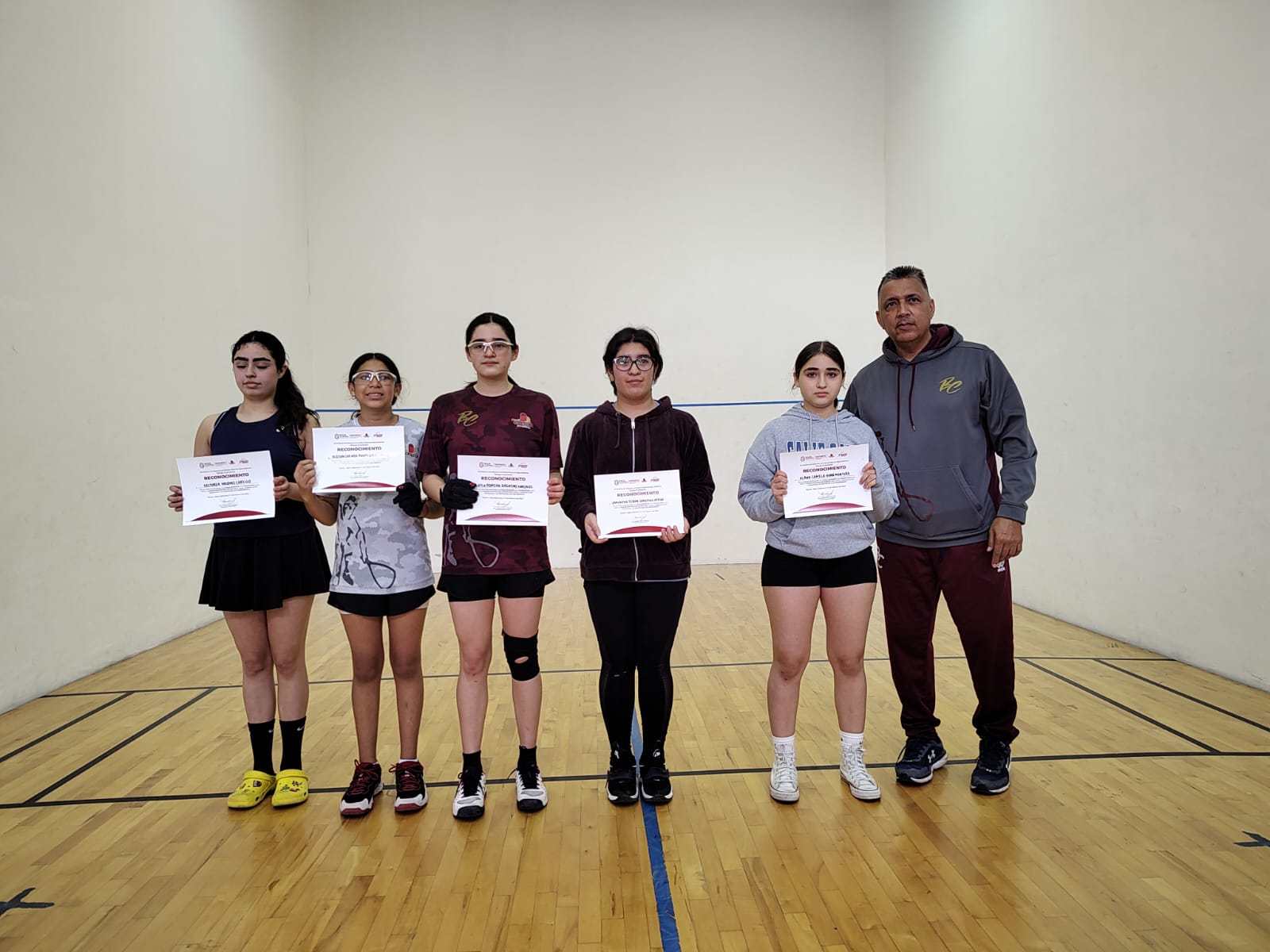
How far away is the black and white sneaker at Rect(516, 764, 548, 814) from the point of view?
2256mm

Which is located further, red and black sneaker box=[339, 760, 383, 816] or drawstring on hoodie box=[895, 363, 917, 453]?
drawstring on hoodie box=[895, 363, 917, 453]

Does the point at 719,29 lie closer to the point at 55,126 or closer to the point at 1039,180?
the point at 1039,180

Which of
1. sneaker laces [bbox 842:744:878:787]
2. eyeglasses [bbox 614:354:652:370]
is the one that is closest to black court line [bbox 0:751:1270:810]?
sneaker laces [bbox 842:744:878:787]

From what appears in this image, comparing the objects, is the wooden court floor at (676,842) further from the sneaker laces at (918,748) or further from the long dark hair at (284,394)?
the long dark hair at (284,394)

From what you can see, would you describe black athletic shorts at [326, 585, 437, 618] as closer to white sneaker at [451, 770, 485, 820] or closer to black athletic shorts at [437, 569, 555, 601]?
black athletic shorts at [437, 569, 555, 601]

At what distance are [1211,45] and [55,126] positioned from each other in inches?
211

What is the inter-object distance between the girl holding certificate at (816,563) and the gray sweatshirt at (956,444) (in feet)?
0.43

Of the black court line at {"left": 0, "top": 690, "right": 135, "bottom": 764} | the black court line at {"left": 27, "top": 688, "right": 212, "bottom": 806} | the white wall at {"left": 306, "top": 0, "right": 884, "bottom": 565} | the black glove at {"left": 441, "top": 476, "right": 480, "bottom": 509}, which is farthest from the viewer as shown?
the white wall at {"left": 306, "top": 0, "right": 884, "bottom": 565}

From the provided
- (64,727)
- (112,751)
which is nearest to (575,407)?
(64,727)

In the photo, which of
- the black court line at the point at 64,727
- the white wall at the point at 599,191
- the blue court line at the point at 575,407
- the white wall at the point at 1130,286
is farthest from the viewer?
the white wall at the point at 599,191

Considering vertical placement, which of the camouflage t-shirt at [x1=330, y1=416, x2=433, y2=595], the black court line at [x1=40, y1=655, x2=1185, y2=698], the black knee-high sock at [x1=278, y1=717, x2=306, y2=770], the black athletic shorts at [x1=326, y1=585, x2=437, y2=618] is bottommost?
the black court line at [x1=40, y1=655, x2=1185, y2=698]

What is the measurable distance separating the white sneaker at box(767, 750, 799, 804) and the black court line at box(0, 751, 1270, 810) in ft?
0.75

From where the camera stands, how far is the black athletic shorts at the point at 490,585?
2.16 meters

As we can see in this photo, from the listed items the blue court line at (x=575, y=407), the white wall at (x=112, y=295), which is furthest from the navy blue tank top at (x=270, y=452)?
Result: the blue court line at (x=575, y=407)
